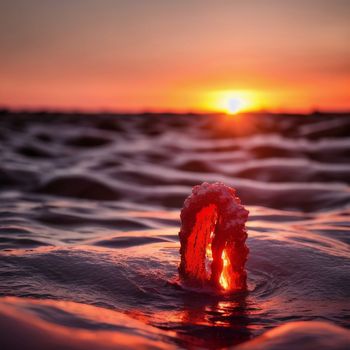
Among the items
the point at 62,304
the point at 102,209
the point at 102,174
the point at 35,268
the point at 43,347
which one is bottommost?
the point at 43,347

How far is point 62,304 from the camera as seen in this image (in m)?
1.60

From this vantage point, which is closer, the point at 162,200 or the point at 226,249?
the point at 226,249

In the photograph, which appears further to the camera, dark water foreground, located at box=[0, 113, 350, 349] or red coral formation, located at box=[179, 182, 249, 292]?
red coral formation, located at box=[179, 182, 249, 292]

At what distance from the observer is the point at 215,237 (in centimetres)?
191

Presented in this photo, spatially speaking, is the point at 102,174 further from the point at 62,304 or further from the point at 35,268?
the point at 62,304

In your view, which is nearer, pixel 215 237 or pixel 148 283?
pixel 215 237

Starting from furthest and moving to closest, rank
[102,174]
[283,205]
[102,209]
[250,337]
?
1. [102,174]
2. [283,205]
3. [102,209]
4. [250,337]

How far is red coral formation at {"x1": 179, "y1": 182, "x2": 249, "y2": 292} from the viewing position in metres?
1.90

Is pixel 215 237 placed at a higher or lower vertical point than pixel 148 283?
higher

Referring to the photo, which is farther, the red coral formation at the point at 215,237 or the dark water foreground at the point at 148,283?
the red coral formation at the point at 215,237

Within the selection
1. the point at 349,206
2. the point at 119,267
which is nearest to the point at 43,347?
the point at 119,267

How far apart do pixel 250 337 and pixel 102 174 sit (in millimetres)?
5720

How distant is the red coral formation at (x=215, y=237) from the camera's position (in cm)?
190

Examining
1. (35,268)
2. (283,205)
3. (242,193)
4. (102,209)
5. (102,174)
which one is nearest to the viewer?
(35,268)
